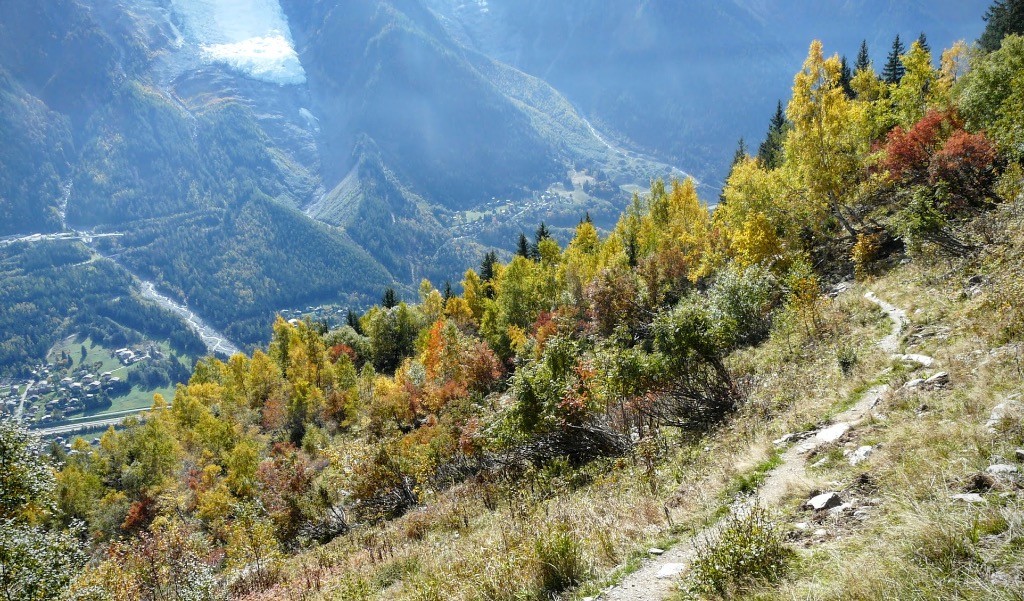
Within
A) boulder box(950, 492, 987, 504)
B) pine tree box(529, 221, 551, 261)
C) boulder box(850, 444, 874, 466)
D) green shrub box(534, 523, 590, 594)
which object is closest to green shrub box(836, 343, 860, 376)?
boulder box(850, 444, 874, 466)

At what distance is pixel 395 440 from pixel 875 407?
18.6 metres

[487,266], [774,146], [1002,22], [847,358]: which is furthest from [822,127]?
[487,266]

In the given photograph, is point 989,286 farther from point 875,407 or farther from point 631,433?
point 631,433

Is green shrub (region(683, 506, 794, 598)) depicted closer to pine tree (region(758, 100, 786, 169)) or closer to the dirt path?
the dirt path

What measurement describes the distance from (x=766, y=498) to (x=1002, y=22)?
7652 cm

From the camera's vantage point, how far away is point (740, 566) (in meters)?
5.79

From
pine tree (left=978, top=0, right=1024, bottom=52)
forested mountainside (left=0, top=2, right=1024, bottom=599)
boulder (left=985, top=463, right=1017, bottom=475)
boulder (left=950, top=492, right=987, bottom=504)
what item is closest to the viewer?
boulder (left=950, top=492, right=987, bottom=504)

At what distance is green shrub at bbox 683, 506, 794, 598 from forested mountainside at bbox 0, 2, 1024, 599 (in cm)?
3

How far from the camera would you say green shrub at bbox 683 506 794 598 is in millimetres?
5688

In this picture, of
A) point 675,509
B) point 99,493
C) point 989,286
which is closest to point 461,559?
point 675,509

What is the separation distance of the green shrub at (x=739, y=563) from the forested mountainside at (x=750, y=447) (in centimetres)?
3

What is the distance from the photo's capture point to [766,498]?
8.00 meters

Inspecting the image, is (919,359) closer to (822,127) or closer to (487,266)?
(822,127)

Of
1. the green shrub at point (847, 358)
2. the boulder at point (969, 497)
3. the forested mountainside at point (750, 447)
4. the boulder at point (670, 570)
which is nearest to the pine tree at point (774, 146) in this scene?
the forested mountainside at point (750, 447)
